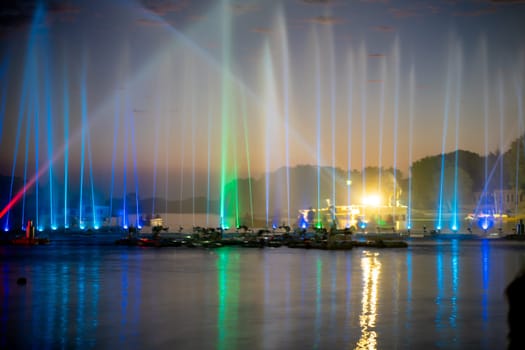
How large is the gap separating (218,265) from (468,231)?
55.8 meters

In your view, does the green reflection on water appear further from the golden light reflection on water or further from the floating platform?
the floating platform

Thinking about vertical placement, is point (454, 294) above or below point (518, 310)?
below

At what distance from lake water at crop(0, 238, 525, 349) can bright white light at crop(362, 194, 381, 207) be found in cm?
5946

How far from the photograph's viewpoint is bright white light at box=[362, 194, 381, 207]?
95662 mm

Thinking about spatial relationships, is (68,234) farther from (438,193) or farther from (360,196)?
(438,193)

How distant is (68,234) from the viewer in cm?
10269

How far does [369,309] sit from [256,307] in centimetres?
327

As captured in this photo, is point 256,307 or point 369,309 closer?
point 369,309

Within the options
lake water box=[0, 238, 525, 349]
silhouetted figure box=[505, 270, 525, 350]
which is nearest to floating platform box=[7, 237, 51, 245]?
lake water box=[0, 238, 525, 349]

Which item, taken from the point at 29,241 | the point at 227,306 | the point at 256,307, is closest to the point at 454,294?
the point at 256,307

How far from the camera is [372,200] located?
97.1 m

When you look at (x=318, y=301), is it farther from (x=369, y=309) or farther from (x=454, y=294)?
(x=454, y=294)

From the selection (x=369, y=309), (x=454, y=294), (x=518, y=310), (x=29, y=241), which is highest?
(x=518, y=310)

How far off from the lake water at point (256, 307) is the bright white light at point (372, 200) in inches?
2341
